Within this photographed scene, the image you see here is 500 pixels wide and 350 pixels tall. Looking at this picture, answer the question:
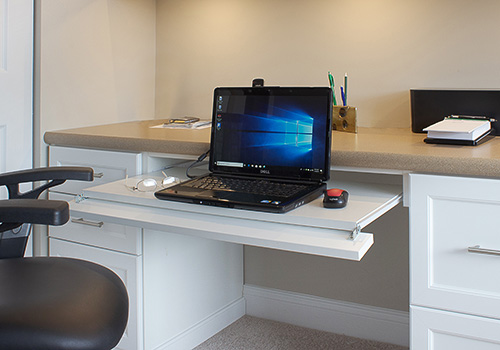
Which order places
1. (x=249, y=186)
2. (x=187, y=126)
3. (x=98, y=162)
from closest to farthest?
1. (x=249, y=186)
2. (x=98, y=162)
3. (x=187, y=126)

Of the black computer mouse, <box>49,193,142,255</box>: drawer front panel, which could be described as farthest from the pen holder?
<box>49,193,142,255</box>: drawer front panel

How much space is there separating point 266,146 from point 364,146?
0.26 meters

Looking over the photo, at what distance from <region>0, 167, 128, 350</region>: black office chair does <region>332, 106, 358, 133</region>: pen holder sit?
97 cm

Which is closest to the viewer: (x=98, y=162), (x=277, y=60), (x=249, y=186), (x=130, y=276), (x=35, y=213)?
(x=35, y=213)

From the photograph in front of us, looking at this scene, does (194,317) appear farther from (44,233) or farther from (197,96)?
(197,96)

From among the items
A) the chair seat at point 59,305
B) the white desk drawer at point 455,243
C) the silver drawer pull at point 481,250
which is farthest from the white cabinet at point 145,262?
the silver drawer pull at point 481,250

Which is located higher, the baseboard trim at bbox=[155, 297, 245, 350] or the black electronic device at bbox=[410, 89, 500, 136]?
the black electronic device at bbox=[410, 89, 500, 136]

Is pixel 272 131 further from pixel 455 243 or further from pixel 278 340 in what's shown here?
pixel 278 340

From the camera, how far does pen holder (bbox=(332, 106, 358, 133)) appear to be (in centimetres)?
171

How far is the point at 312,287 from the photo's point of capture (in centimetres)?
204

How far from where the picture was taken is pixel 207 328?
6.38 ft

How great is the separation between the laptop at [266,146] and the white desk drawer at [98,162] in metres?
0.29

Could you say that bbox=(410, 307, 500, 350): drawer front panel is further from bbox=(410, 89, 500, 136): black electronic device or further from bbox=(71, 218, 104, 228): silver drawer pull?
bbox=(71, 218, 104, 228): silver drawer pull

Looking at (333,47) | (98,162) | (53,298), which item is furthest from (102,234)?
(333,47)
